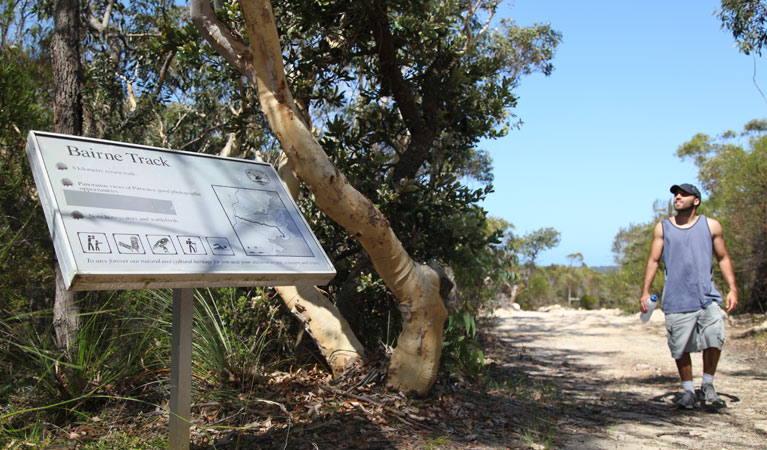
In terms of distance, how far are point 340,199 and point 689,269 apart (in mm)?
3552

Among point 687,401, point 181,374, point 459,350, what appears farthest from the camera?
point 459,350

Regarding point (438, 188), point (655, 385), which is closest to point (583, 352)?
point (655, 385)

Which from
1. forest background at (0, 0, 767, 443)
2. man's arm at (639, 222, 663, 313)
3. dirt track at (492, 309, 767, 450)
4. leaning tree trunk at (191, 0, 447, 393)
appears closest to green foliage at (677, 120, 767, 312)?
dirt track at (492, 309, 767, 450)

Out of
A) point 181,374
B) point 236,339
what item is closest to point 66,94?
point 236,339

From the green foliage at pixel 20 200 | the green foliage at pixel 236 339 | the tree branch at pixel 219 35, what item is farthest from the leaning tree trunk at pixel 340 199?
the green foliage at pixel 20 200

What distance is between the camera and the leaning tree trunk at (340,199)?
361 centimetres

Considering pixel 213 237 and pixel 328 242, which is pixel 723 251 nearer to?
pixel 328 242

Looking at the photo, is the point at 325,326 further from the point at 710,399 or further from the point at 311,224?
the point at 710,399

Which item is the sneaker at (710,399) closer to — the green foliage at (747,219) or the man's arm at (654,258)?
the man's arm at (654,258)

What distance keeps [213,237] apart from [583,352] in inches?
353

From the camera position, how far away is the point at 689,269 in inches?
212

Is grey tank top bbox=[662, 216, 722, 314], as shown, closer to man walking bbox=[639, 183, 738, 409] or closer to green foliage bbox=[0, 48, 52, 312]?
man walking bbox=[639, 183, 738, 409]

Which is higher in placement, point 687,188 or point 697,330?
point 687,188

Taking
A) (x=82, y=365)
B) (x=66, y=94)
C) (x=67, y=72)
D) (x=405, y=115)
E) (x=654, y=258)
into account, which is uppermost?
(x=67, y=72)
